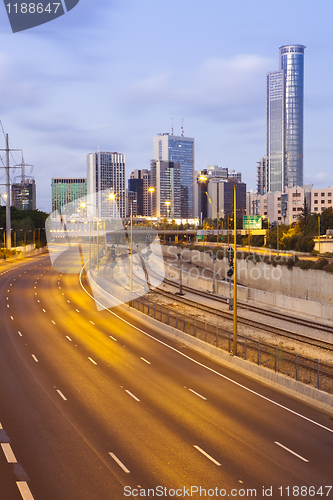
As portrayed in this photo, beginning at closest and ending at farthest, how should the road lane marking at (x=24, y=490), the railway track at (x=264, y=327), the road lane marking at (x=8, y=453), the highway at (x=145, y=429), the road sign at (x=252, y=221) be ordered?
the road lane marking at (x=24, y=490) → the highway at (x=145, y=429) → the road lane marking at (x=8, y=453) → the railway track at (x=264, y=327) → the road sign at (x=252, y=221)


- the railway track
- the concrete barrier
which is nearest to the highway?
the concrete barrier

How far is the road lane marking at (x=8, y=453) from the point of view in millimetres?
12555

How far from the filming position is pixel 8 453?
42.7ft

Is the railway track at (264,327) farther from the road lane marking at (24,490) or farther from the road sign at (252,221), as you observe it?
the road sign at (252,221)

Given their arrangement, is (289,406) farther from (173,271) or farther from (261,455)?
(173,271)

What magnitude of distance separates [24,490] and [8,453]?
2240 millimetres

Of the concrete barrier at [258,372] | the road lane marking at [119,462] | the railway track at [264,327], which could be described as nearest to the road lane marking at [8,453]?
the road lane marking at [119,462]

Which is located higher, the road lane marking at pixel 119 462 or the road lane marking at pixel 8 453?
the road lane marking at pixel 8 453

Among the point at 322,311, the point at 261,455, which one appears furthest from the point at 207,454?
the point at 322,311

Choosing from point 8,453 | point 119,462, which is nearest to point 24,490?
point 8,453

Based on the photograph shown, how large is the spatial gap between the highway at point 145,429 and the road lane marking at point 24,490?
0.11ft

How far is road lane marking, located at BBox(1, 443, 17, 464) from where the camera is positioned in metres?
12.6

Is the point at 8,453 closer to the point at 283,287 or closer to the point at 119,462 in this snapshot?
the point at 119,462

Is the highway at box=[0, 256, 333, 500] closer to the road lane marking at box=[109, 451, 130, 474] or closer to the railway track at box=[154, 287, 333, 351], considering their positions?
the road lane marking at box=[109, 451, 130, 474]
